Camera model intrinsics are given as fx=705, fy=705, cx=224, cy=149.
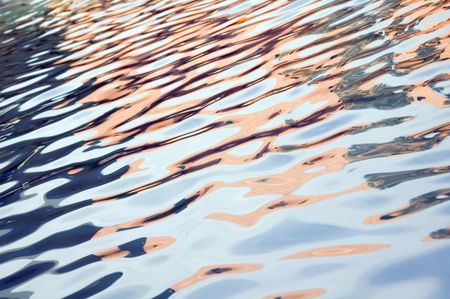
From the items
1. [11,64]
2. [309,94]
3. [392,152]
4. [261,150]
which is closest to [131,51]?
[11,64]

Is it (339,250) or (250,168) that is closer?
(339,250)

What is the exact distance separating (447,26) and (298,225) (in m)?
3.45

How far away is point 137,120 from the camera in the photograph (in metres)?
6.67

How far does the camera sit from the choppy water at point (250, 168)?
3.38 m

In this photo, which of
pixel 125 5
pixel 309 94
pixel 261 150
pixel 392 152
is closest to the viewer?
pixel 392 152

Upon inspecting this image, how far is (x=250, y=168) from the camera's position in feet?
15.2

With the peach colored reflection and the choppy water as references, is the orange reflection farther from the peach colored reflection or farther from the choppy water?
the peach colored reflection

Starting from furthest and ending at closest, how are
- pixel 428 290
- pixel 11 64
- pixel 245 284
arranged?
pixel 11 64
pixel 245 284
pixel 428 290

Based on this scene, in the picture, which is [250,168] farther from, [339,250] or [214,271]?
[339,250]

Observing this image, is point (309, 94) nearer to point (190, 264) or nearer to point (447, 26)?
point (447, 26)

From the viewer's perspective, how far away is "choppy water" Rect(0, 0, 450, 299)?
3.38m

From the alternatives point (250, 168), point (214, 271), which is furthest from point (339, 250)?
point (250, 168)

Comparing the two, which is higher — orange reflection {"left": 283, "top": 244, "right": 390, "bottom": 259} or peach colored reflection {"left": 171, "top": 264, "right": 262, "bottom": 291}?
peach colored reflection {"left": 171, "top": 264, "right": 262, "bottom": 291}

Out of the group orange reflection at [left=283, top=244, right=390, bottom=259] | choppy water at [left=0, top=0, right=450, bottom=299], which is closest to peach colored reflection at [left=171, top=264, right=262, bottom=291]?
choppy water at [left=0, top=0, right=450, bottom=299]
